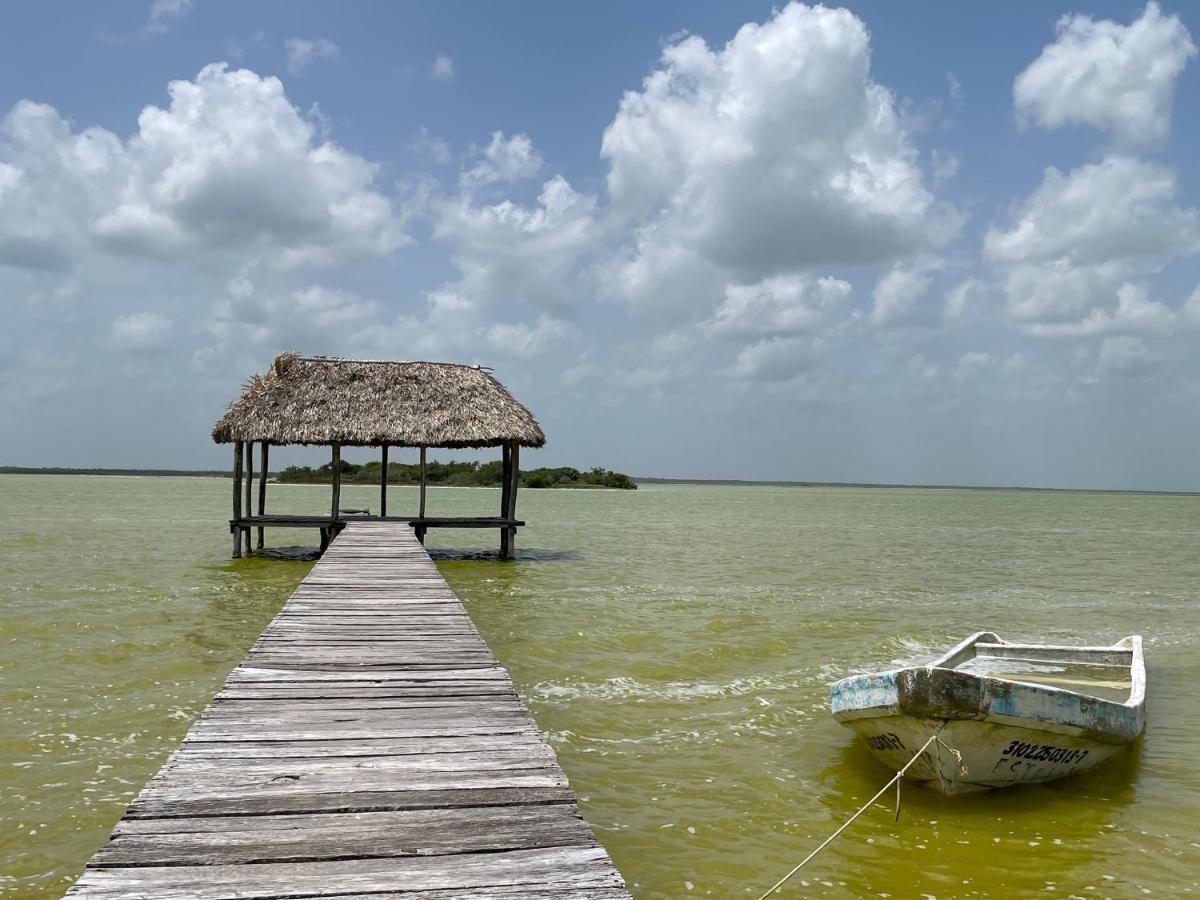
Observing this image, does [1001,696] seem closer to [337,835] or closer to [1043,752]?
[1043,752]

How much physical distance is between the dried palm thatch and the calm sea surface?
251cm

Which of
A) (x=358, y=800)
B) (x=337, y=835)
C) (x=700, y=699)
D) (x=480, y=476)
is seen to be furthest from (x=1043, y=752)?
(x=480, y=476)

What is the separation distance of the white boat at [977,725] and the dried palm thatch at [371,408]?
12523mm

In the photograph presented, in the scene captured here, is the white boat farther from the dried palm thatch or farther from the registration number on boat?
the dried palm thatch

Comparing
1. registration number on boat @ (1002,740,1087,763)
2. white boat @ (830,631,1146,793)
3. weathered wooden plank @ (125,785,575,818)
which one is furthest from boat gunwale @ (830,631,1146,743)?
weathered wooden plank @ (125,785,575,818)

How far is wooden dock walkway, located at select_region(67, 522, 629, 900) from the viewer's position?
262cm

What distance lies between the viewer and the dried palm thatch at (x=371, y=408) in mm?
17250

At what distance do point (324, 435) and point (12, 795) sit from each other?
39.8 feet

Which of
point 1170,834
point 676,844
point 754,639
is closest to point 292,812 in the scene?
point 676,844

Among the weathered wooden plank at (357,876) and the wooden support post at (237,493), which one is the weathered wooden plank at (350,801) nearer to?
the weathered wooden plank at (357,876)

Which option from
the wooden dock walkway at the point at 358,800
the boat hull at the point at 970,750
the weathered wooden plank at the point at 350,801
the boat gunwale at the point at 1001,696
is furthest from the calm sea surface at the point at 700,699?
the weathered wooden plank at the point at 350,801

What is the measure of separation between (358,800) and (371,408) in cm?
1511

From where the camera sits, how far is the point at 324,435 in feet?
56.3

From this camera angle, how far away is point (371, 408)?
17.8 meters
